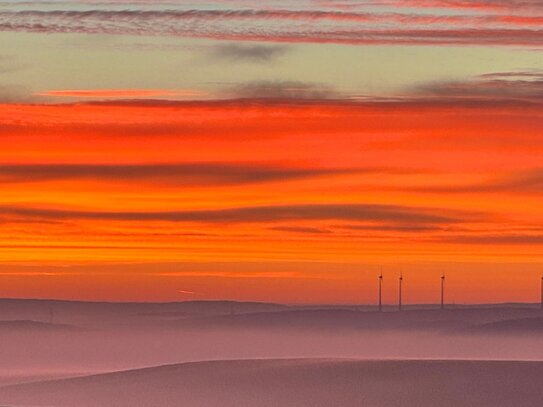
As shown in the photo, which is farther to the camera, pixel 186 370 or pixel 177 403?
pixel 186 370

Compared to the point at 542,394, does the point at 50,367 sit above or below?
above

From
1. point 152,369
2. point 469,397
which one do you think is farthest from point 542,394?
point 152,369

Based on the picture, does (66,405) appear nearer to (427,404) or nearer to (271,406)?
(271,406)

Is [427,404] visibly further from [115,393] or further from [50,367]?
[50,367]

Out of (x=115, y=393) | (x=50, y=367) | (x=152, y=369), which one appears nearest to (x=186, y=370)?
(x=152, y=369)

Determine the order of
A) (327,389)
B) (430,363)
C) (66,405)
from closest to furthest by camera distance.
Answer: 1. (66,405)
2. (327,389)
3. (430,363)

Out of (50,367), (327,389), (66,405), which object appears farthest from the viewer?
(50,367)
